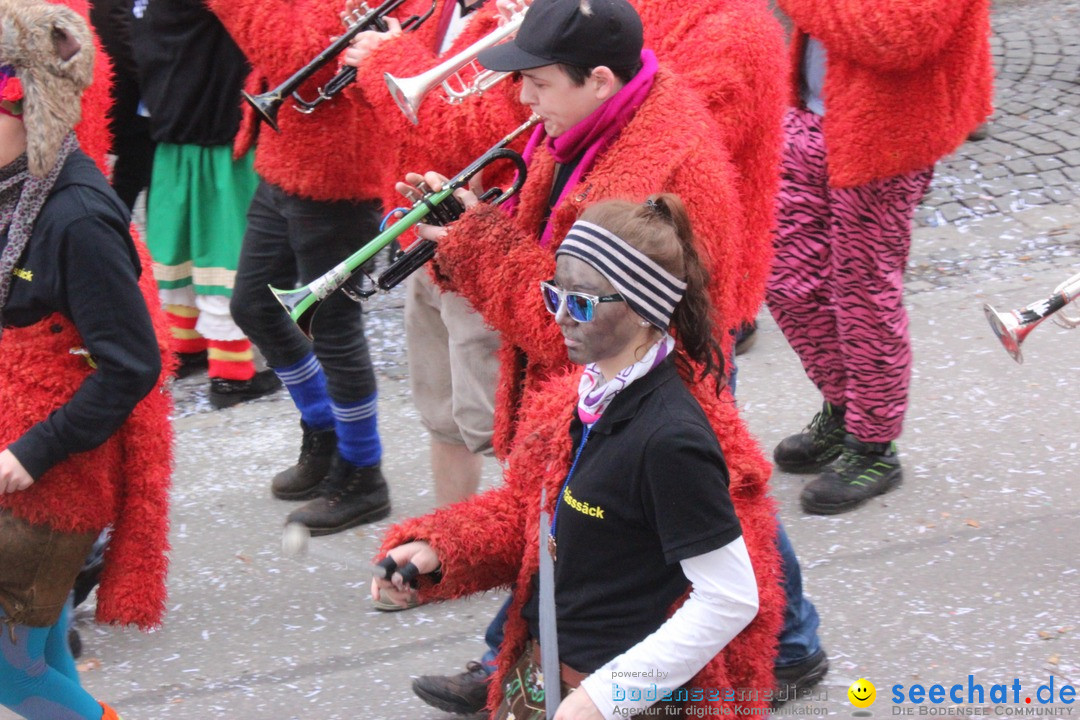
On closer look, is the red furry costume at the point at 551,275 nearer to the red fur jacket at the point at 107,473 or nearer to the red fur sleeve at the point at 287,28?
the red fur jacket at the point at 107,473

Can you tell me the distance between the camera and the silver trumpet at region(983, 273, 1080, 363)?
373cm

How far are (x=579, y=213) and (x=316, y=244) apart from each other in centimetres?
158

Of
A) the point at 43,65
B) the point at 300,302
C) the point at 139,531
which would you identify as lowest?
the point at 139,531

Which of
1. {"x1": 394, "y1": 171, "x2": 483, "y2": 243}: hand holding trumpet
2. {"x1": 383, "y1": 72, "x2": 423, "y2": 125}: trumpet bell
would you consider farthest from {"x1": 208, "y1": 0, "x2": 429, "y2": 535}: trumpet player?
{"x1": 394, "y1": 171, "x2": 483, "y2": 243}: hand holding trumpet

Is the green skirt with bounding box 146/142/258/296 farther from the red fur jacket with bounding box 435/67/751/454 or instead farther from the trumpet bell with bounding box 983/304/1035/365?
the trumpet bell with bounding box 983/304/1035/365

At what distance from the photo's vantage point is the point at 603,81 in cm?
278

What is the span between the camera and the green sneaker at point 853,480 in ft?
14.2

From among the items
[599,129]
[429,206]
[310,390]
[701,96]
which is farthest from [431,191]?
[310,390]

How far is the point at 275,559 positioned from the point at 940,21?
8.54 feet

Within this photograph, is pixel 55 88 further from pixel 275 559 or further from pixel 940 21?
pixel 940 21

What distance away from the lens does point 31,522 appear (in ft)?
9.39

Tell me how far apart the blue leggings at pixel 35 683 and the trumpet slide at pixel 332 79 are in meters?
1.68

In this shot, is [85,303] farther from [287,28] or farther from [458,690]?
[287,28]

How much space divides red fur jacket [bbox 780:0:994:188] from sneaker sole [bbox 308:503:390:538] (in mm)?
1812
